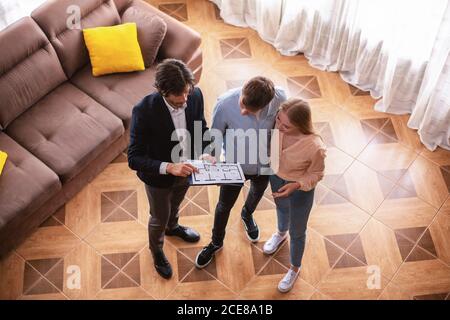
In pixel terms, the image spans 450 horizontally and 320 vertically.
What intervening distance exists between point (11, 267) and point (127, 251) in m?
0.67

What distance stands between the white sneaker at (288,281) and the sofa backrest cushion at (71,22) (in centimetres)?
188

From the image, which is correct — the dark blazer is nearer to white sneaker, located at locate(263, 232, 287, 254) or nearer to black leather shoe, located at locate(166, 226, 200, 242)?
black leather shoe, located at locate(166, 226, 200, 242)

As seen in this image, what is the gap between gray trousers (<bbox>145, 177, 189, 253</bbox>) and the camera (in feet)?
9.08

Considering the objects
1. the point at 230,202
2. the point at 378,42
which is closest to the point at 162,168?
the point at 230,202

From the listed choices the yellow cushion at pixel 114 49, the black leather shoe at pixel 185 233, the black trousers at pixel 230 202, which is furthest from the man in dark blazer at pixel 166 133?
the yellow cushion at pixel 114 49

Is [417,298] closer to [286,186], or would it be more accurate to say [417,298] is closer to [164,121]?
[286,186]

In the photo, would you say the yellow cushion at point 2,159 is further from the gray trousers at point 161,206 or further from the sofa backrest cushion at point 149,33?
the sofa backrest cushion at point 149,33

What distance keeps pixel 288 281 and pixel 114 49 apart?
1803 mm

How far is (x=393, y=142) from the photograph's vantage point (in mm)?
3922

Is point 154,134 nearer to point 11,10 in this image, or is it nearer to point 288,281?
point 288,281

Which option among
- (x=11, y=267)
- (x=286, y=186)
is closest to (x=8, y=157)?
(x=11, y=267)

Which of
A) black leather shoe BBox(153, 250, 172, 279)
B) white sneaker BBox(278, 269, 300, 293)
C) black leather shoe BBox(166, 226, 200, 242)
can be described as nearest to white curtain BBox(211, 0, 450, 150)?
white sneaker BBox(278, 269, 300, 293)

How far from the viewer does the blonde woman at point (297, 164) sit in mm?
2473

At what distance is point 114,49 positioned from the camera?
3629mm
